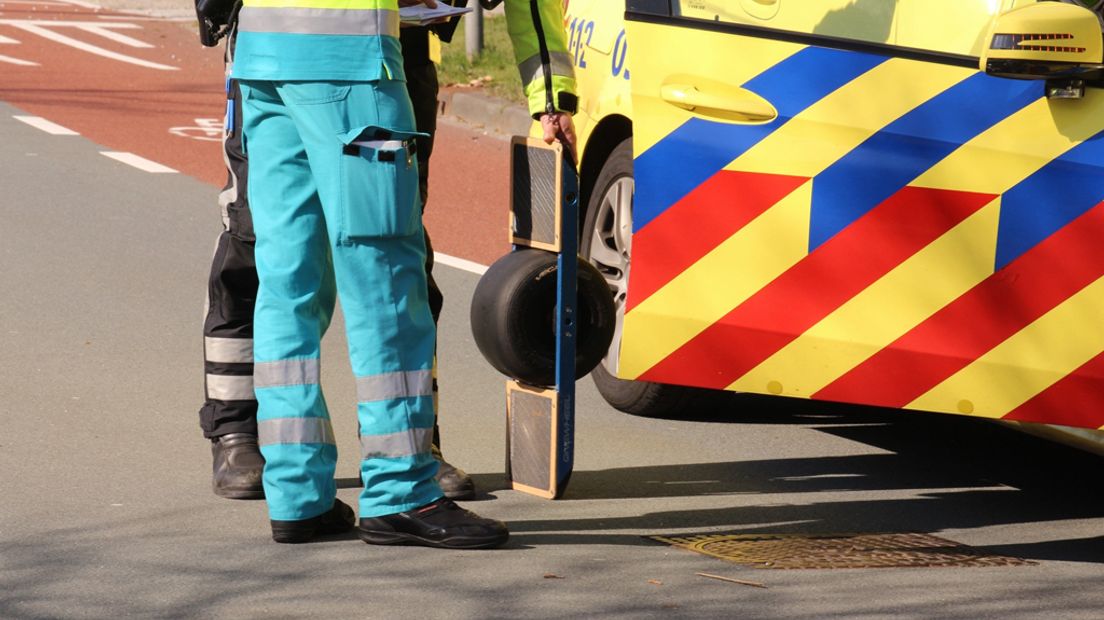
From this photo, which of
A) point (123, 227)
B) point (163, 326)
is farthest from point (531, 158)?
point (123, 227)

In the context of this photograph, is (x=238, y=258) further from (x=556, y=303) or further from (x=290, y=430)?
(x=556, y=303)

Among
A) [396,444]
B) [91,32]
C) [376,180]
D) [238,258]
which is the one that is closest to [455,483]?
[396,444]

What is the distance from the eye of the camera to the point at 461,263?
8.62 meters

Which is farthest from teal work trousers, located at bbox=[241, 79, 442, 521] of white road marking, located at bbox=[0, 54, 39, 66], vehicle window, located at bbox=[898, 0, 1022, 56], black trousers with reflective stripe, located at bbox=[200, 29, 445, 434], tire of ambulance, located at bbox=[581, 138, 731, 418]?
white road marking, located at bbox=[0, 54, 39, 66]

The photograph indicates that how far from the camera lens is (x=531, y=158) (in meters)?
4.91

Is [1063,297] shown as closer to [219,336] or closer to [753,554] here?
[753,554]

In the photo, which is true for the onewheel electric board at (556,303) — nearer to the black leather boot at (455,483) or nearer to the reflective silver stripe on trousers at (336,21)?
the black leather boot at (455,483)

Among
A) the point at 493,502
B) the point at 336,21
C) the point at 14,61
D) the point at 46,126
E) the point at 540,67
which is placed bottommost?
the point at 14,61

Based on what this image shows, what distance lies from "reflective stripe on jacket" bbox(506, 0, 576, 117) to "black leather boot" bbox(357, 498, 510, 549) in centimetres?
106

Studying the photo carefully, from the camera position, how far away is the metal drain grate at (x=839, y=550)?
455 cm

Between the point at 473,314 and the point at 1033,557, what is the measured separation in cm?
163

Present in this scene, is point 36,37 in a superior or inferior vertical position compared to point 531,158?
inferior

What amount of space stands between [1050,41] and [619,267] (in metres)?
2.08

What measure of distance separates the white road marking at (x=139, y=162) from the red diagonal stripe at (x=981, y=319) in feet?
21.5
